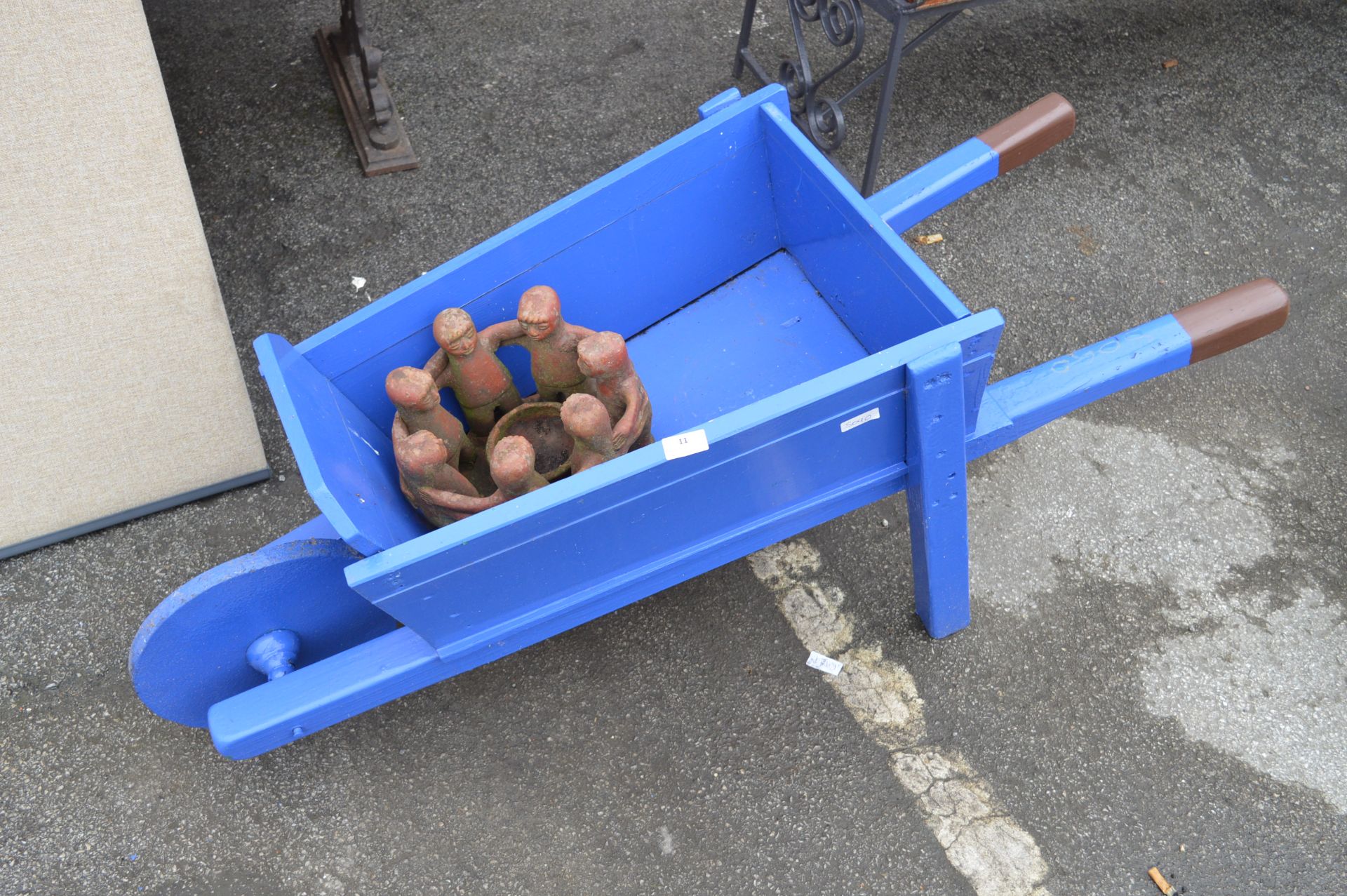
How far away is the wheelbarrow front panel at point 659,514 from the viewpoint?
1528 mm

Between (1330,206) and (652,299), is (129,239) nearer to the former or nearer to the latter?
(652,299)

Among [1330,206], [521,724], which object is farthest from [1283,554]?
[521,724]

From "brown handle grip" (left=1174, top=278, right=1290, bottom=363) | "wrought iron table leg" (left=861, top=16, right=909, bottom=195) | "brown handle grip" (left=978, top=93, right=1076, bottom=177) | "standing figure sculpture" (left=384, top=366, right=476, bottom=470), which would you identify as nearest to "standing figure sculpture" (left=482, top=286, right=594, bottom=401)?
"standing figure sculpture" (left=384, top=366, right=476, bottom=470)

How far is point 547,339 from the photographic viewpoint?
184 cm

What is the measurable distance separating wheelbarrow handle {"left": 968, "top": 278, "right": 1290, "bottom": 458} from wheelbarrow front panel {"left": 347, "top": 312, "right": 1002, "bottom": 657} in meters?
0.20

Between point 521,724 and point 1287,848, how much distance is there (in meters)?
1.48

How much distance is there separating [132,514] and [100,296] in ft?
2.09

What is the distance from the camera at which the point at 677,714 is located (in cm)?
215

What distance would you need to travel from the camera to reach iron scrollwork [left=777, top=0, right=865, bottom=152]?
281 cm

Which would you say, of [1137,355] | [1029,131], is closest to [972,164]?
[1029,131]

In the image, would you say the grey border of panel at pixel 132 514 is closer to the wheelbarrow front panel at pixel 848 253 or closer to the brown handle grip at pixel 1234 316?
the wheelbarrow front panel at pixel 848 253

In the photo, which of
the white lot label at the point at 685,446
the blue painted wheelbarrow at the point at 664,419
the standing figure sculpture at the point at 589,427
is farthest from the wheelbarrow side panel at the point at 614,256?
the white lot label at the point at 685,446

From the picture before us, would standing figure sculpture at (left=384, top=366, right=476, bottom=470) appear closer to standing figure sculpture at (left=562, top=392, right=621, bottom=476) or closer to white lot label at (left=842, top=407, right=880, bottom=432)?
standing figure sculpture at (left=562, top=392, right=621, bottom=476)

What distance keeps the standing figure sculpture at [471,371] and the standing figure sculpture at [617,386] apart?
0.17 metres
